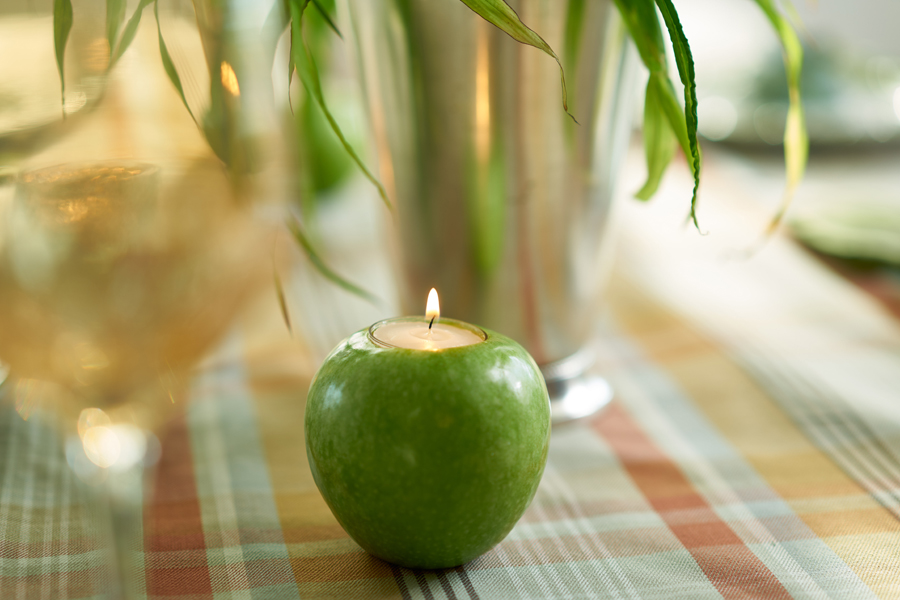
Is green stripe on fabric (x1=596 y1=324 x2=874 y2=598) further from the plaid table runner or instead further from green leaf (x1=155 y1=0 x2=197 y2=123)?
green leaf (x1=155 y1=0 x2=197 y2=123)

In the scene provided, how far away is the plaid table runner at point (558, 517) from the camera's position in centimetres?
23

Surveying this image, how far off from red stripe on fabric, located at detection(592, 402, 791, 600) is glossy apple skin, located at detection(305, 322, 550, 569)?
7 centimetres

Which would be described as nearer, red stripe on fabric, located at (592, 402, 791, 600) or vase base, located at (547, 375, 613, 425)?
red stripe on fabric, located at (592, 402, 791, 600)

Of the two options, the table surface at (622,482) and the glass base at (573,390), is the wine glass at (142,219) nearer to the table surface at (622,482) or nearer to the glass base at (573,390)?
the table surface at (622,482)

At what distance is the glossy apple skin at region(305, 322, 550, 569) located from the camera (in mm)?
205

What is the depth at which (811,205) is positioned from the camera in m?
0.58

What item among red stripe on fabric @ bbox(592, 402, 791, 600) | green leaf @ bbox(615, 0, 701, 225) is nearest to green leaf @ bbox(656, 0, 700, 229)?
green leaf @ bbox(615, 0, 701, 225)

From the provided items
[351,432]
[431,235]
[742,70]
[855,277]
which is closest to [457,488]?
[351,432]

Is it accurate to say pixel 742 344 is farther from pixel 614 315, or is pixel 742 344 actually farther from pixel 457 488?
pixel 457 488

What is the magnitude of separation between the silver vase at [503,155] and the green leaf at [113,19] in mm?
150

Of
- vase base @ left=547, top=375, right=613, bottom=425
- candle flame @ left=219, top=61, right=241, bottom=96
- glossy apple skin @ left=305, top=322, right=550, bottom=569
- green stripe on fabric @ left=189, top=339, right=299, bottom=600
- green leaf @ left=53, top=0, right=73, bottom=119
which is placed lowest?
green stripe on fabric @ left=189, top=339, right=299, bottom=600

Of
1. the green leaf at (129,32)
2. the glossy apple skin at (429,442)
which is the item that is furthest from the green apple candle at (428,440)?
the green leaf at (129,32)

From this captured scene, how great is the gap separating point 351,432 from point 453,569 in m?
0.06

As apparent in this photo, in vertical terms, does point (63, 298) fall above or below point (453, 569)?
above
